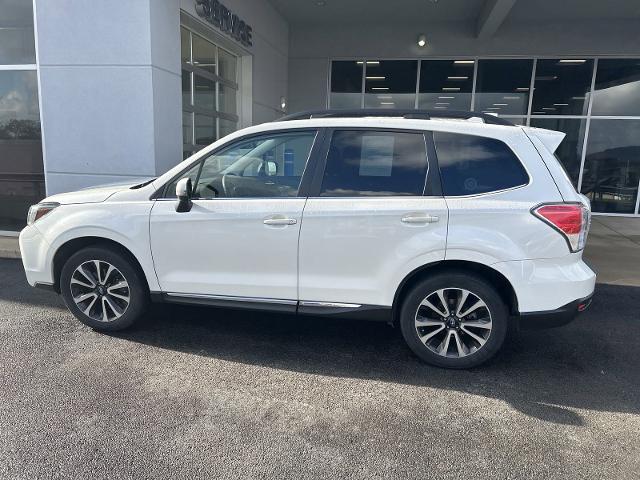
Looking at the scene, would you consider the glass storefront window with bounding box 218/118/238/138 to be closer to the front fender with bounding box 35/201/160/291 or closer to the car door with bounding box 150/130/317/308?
the front fender with bounding box 35/201/160/291

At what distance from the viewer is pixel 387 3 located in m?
10.4

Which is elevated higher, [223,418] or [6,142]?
[6,142]

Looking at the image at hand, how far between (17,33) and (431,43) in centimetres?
888

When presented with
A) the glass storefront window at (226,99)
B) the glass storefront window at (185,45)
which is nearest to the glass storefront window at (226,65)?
the glass storefront window at (226,99)

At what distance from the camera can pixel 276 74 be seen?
11984 mm

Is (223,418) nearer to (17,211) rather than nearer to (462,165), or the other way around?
(462,165)

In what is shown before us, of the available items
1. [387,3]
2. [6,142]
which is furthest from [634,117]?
[6,142]

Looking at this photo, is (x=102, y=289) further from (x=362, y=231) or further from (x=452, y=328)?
(x=452, y=328)

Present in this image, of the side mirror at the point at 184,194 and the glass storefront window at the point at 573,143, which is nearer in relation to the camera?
the side mirror at the point at 184,194

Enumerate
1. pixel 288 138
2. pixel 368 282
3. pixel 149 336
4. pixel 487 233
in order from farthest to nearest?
pixel 149 336, pixel 288 138, pixel 368 282, pixel 487 233

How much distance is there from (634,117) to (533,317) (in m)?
10.5

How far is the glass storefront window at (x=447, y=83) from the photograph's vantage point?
12.1 m

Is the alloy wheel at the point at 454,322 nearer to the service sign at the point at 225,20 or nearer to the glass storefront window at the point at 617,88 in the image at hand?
the service sign at the point at 225,20

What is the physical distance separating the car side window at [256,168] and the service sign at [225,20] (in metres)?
5.06
